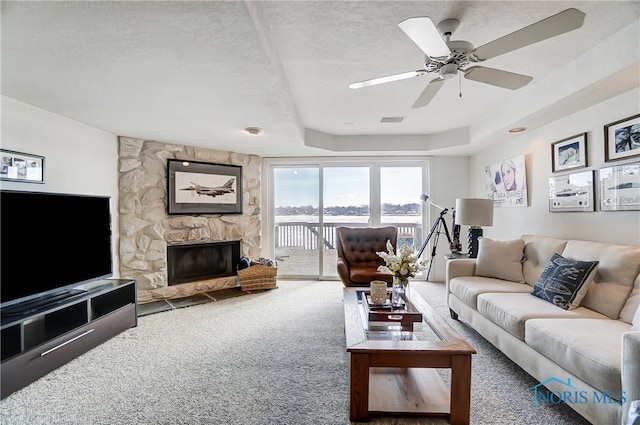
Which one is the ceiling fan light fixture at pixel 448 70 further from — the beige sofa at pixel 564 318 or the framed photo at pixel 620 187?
the framed photo at pixel 620 187

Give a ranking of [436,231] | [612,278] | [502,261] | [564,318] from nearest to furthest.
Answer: [564,318], [612,278], [502,261], [436,231]

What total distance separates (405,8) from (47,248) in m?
3.11

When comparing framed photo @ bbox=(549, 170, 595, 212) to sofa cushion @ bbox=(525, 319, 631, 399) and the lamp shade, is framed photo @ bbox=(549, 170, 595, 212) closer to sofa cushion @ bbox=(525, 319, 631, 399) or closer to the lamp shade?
the lamp shade

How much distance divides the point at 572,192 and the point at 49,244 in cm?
467

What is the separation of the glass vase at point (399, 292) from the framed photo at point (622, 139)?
6.56ft

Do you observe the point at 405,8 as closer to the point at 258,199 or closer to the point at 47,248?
the point at 47,248

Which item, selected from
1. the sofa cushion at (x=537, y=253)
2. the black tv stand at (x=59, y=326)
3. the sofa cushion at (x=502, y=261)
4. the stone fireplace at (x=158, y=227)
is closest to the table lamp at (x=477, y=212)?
the sofa cushion at (x=502, y=261)

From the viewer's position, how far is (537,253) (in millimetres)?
3025

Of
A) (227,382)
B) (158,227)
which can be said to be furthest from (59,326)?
(158,227)

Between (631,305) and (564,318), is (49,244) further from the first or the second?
(631,305)

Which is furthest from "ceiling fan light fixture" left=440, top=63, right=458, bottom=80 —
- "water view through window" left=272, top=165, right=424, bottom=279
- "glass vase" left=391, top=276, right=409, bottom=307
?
"water view through window" left=272, top=165, right=424, bottom=279

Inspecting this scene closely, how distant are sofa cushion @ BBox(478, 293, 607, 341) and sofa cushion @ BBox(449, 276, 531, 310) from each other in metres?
0.14

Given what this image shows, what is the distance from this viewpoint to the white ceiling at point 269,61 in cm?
165

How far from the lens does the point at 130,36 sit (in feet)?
5.68
